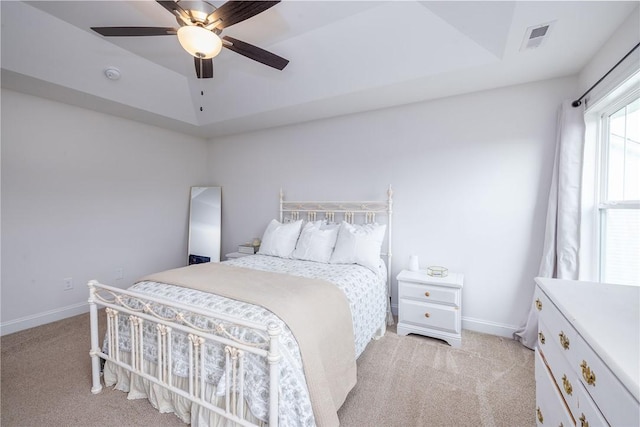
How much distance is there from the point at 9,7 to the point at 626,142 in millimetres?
4632

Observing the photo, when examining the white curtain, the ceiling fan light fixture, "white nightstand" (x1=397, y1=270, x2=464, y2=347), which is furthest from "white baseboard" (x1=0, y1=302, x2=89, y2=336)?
the white curtain

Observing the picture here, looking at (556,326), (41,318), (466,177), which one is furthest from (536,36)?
(41,318)

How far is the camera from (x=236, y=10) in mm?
1540

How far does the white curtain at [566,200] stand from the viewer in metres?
2.22

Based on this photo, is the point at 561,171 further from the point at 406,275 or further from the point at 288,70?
the point at 288,70

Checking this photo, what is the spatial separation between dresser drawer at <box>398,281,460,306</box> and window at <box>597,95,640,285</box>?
1089mm

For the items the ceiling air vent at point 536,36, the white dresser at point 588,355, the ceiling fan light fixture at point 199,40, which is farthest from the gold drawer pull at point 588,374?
the ceiling fan light fixture at point 199,40

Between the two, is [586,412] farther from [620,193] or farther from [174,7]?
[174,7]

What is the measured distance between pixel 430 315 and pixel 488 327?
70 centimetres

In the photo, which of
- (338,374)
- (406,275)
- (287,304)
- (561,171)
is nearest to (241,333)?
(287,304)

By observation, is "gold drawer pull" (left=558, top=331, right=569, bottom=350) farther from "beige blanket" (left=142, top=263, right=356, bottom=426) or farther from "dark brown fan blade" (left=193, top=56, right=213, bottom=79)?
"dark brown fan blade" (left=193, top=56, right=213, bottom=79)

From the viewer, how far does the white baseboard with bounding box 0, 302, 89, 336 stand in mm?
2699

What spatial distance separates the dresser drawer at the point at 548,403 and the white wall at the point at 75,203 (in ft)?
14.1

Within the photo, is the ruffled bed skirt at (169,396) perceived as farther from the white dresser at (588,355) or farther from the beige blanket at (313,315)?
the white dresser at (588,355)
